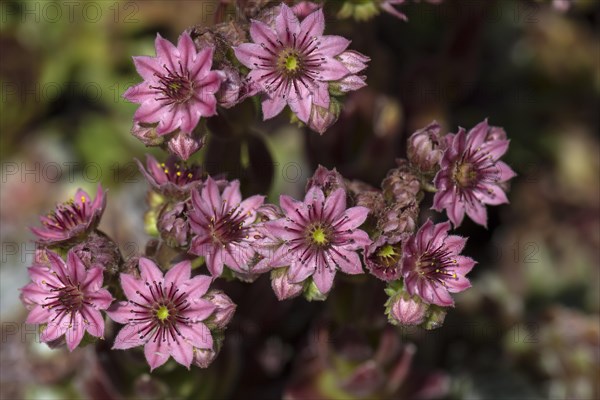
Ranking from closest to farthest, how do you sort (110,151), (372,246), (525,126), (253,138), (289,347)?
(372,246)
(253,138)
(289,347)
(110,151)
(525,126)

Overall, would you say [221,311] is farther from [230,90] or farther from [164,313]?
[230,90]

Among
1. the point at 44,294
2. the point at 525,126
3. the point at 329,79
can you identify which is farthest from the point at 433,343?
the point at 44,294

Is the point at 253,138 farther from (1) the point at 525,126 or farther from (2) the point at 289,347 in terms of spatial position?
(1) the point at 525,126

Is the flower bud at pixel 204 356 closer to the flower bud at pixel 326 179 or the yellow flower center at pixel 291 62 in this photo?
the flower bud at pixel 326 179

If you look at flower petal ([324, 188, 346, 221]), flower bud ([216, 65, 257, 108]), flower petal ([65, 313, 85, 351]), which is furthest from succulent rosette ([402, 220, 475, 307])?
flower petal ([65, 313, 85, 351])

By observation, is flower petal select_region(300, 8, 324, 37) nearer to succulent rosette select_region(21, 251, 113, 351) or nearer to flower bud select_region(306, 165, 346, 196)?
flower bud select_region(306, 165, 346, 196)

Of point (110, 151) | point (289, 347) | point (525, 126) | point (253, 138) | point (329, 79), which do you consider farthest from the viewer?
point (525, 126)

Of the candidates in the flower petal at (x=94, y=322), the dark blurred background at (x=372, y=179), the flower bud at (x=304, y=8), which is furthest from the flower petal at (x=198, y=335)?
the flower bud at (x=304, y=8)

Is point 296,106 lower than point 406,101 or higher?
higher
